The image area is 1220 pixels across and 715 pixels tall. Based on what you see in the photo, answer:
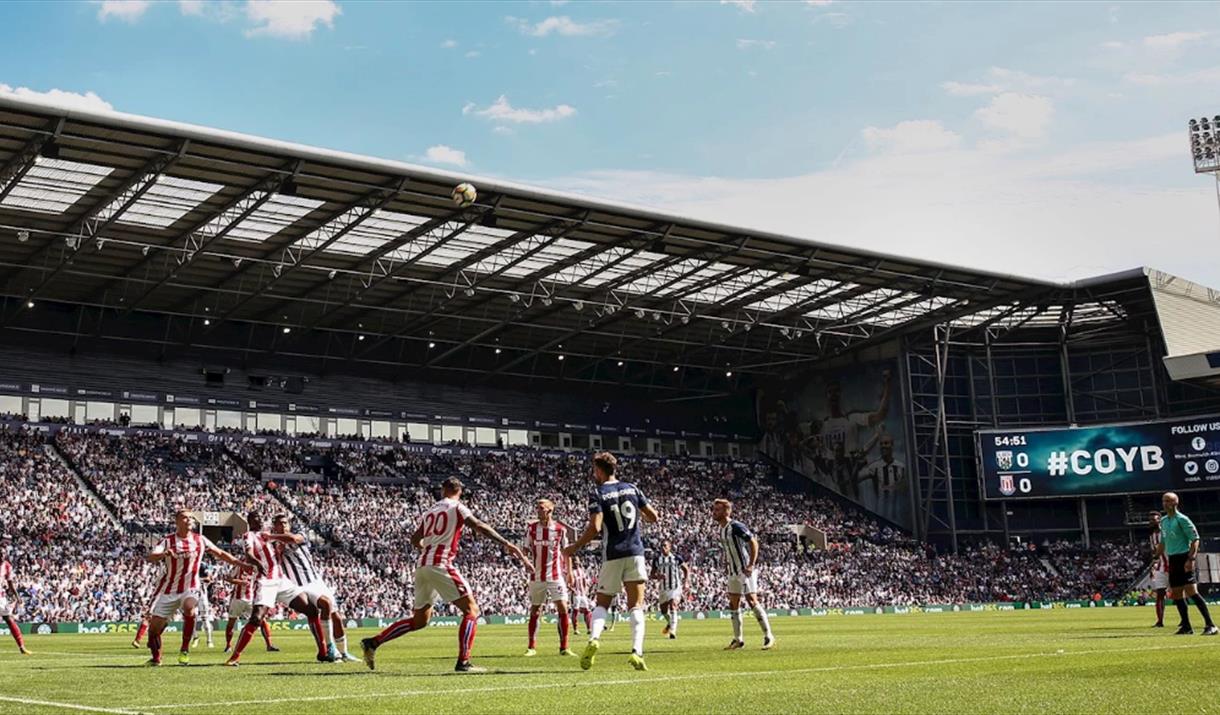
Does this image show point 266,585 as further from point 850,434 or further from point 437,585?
point 850,434

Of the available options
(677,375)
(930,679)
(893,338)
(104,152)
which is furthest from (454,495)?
(677,375)

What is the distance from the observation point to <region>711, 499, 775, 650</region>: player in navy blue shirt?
18.5 metres

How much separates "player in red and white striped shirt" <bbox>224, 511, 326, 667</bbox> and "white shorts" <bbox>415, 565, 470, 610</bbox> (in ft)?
11.1

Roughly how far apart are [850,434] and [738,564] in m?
53.1

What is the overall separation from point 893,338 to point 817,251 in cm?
1781

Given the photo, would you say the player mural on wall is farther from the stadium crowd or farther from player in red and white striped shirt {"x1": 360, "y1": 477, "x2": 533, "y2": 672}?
player in red and white striped shirt {"x1": 360, "y1": 477, "x2": 533, "y2": 672}

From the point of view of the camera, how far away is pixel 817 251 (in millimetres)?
51594

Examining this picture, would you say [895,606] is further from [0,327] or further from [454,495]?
[454,495]

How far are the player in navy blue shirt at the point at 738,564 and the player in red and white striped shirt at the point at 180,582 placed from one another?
6.96 m

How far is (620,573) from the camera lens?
13.1 m

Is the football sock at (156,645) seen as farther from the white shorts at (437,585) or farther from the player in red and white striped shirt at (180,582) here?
the white shorts at (437,585)

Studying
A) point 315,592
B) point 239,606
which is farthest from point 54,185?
point 315,592

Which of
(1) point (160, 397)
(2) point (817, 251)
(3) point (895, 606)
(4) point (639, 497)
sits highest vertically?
(2) point (817, 251)

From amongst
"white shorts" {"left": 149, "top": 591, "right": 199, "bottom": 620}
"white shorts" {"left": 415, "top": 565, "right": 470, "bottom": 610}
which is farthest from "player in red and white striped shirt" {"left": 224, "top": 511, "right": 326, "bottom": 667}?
"white shorts" {"left": 415, "top": 565, "right": 470, "bottom": 610}
